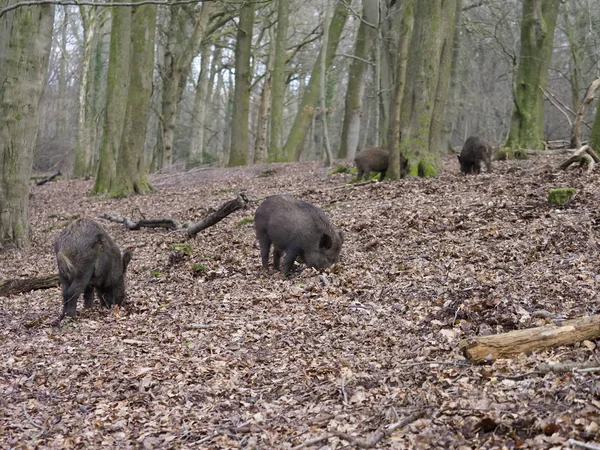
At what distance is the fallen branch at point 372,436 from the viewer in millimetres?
4430

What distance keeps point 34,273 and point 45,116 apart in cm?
3916

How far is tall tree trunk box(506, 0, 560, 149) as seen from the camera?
19219 millimetres

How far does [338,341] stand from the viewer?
675 cm

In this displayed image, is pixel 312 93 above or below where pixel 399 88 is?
above

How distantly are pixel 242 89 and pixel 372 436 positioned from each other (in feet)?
83.2

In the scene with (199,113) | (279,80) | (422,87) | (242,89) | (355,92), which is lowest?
(422,87)

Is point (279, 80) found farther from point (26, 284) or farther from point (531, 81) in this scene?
point (26, 284)

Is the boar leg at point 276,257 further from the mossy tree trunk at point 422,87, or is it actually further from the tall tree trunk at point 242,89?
the tall tree trunk at point 242,89

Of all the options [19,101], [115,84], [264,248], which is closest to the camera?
[264,248]

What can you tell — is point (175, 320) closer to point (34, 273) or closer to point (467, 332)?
point (467, 332)

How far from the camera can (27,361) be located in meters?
6.84

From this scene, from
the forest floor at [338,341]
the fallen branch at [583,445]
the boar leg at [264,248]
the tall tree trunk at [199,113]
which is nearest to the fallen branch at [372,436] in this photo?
the forest floor at [338,341]

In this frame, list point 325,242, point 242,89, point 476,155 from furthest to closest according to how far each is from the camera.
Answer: point 242,89 → point 476,155 → point 325,242

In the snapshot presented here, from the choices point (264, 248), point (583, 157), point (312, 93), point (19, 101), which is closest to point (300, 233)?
point (264, 248)
